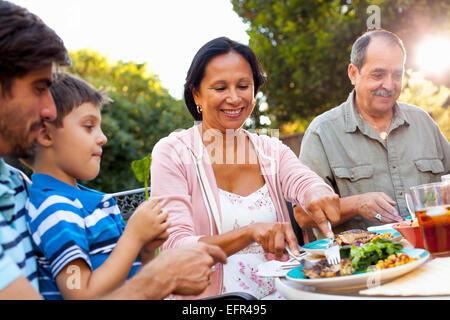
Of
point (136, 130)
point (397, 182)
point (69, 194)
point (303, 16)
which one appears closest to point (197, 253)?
point (69, 194)

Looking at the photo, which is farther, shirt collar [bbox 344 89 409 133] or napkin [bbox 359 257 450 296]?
shirt collar [bbox 344 89 409 133]

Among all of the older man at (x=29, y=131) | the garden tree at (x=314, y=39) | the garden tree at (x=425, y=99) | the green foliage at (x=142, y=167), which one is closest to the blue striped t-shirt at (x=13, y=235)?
the older man at (x=29, y=131)

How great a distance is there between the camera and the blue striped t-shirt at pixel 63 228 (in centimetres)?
117

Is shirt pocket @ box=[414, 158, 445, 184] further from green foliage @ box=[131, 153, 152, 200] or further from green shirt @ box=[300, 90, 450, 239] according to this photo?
green foliage @ box=[131, 153, 152, 200]

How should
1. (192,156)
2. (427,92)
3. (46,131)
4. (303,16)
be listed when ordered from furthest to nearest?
1. (303,16)
2. (427,92)
3. (192,156)
4. (46,131)

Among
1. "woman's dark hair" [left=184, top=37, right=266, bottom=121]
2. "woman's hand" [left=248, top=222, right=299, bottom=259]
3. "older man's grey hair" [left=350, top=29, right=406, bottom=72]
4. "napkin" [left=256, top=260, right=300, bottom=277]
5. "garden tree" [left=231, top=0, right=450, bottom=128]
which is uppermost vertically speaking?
"garden tree" [left=231, top=0, right=450, bottom=128]

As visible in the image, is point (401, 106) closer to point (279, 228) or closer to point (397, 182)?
point (397, 182)

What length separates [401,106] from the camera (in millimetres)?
2986

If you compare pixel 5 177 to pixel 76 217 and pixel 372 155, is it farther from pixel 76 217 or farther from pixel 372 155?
pixel 372 155

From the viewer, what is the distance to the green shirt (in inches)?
107

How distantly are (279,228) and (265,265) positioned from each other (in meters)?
0.14

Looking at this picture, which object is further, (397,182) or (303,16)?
(303,16)

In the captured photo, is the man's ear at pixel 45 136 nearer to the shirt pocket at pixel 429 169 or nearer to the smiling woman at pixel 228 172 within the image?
the smiling woman at pixel 228 172

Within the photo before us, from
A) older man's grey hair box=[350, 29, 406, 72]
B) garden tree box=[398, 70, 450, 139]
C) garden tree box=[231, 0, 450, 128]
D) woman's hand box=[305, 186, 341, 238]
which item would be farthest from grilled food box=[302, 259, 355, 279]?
garden tree box=[231, 0, 450, 128]
